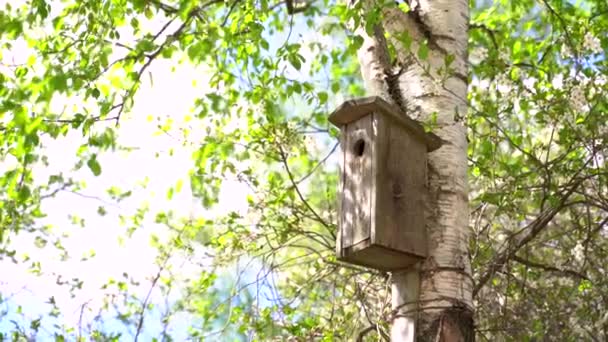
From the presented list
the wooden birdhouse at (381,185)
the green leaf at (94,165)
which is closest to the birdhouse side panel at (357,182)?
the wooden birdhouse at (381,185)

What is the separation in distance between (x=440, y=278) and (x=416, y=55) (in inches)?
34.8

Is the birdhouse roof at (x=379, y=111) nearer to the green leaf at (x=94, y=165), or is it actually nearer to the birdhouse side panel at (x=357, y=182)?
the birdhouse side panel at (x=357, y=182)

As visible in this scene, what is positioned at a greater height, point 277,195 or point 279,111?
point 279,111

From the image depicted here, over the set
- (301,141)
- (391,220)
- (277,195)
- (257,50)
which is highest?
(257,50)

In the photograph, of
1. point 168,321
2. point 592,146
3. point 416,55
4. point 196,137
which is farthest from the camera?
point 168,321

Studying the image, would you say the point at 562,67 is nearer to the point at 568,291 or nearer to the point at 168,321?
the point at 568,291

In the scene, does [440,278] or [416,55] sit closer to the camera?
[440,278]

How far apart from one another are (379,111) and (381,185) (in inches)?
10.3

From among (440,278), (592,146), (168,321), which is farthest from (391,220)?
(168,321)

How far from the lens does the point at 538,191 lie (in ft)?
11.0

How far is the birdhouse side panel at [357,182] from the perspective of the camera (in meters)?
2.25

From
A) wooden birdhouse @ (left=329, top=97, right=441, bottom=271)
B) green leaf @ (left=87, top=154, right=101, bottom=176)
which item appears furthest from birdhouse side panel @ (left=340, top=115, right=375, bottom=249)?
green leaf @ (left=87, top=154, right=101, bottom=176)

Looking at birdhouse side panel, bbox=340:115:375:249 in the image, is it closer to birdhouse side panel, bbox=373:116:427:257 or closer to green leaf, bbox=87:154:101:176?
birdhouse side panel, bbox=373:116:427:257

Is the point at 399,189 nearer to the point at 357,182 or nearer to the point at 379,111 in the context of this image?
the point at 357,182
